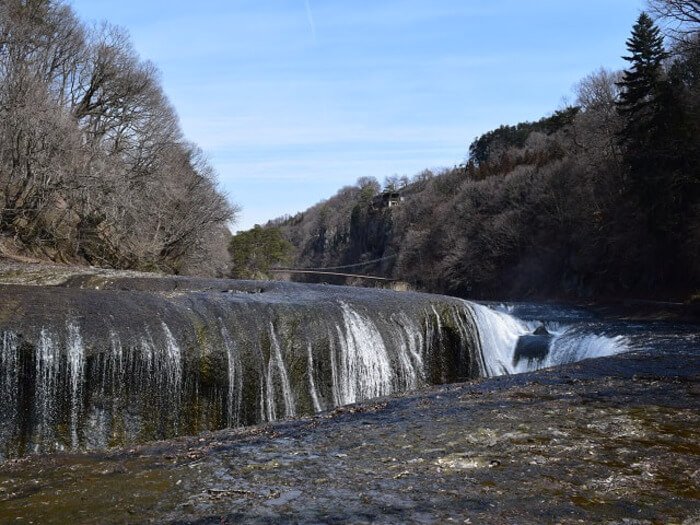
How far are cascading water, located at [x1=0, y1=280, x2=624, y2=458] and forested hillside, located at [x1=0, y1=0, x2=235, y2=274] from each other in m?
9.49

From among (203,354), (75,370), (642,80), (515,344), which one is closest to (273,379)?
(203,354)

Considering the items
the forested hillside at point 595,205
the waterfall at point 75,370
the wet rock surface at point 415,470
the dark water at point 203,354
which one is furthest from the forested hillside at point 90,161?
the forested hillside at point 595,205

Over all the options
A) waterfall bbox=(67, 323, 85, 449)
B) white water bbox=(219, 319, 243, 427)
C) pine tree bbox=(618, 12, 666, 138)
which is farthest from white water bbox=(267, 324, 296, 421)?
pine tree bbox=(618, 12, 666, 138)

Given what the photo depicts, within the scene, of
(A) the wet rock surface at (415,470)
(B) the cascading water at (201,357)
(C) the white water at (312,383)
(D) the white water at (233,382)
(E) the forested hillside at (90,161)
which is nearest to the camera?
(A) the wet rock surface at (415,470)

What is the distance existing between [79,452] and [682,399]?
9.27 meters

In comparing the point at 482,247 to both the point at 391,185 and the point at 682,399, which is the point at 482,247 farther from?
the point at 391,185

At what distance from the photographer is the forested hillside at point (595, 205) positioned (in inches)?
1177

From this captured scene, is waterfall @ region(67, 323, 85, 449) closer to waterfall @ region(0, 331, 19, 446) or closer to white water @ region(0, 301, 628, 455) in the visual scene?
white water @ region(0, 301, 628, 455)

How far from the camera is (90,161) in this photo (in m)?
24.1

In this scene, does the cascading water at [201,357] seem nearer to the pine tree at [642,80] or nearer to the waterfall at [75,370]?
the waterfall at [75,370]

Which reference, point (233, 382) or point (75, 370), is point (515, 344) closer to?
point (233, 382)

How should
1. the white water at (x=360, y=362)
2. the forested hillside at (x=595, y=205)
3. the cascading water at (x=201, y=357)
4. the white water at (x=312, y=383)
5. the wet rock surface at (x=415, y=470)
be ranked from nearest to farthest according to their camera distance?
the wet rock surface at (x=415, y=470)
the cascading water at (x=201, y=357)
the white water at (x=312, y=383)
the white water at (x=360, y=362)
the forested hillside at (x=595, y=205)

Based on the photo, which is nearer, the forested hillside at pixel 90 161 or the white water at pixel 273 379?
the white water at pixel 273 379

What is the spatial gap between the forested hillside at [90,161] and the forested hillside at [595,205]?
22.2 metres
